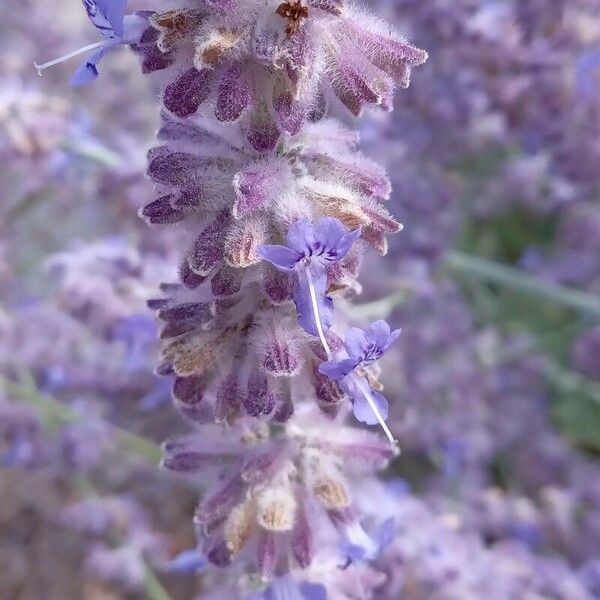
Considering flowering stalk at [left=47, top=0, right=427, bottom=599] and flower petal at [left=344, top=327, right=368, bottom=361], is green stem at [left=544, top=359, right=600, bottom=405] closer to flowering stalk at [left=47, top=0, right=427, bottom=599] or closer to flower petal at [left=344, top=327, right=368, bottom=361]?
flowering stalk at [left=47, top=0, right=427, bottom=599]

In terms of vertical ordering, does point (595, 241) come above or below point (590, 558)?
above

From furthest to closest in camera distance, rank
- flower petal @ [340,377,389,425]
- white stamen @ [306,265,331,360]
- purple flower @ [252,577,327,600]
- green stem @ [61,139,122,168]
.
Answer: green stem @ [61,139,122,168] < purple flower @ [252,577,327,600] < flower petal @ [340,377,389,425] < white stamen @ [306,265,331,360]

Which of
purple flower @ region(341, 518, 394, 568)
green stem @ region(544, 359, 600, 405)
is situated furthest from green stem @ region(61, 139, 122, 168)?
green stem @ region(544, 359, 600, 405)

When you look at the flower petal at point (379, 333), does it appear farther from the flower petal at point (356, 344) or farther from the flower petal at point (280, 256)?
the flower petal at point (280, 256)

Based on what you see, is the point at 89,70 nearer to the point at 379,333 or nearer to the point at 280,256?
the point at 280,256

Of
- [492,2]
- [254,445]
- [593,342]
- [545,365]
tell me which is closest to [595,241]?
[593,342]

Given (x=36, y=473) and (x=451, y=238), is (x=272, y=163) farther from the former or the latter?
(x=36, y=473)

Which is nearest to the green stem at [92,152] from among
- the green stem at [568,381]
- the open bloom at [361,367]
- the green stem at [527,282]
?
the green stem at [527,282]
